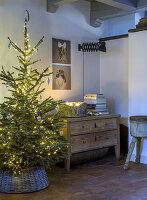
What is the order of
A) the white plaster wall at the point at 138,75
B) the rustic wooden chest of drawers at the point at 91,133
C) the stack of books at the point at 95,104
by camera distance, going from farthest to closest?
the stack of books at the point at 95,104
the white plaster wall at the point at 138,75
the rustic wooden chest of drawers at the point at 91,133

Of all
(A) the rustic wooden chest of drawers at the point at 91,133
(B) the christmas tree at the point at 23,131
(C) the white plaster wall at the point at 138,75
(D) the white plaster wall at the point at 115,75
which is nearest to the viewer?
(B) the christmas tree at the point at 23,131

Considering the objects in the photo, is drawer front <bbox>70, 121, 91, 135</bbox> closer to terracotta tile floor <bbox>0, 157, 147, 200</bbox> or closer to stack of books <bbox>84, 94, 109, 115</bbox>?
stack of books <bbox>84, 94, 109, 115</bbox>

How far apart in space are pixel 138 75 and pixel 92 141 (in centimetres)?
127

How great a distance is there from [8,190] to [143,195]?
1507 millimetres

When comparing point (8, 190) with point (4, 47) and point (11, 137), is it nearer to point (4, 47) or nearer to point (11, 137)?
point (11, 137)

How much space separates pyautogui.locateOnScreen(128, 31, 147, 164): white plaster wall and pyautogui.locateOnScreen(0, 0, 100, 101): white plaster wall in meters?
0.94

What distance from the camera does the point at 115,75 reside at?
19.0 feet

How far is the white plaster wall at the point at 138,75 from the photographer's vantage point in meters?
4.88

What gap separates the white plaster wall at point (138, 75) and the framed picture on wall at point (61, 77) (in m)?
1.04

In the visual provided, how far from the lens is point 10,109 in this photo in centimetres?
361

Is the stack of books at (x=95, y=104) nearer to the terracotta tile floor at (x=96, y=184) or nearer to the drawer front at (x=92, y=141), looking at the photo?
the drawer front at (x=92, y=141)

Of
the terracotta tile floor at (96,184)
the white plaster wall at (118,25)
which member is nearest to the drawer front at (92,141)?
the terracotta tile floor at (96,184)

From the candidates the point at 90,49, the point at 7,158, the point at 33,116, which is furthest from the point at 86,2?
the point at 7,158

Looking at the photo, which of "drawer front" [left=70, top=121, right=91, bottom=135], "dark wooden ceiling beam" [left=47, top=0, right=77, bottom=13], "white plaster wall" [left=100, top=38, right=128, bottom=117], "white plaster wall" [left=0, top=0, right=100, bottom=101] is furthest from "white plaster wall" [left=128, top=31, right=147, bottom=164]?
"dark wooden ceiling beam" [left=47, top=0, right=77, bottom=13]
